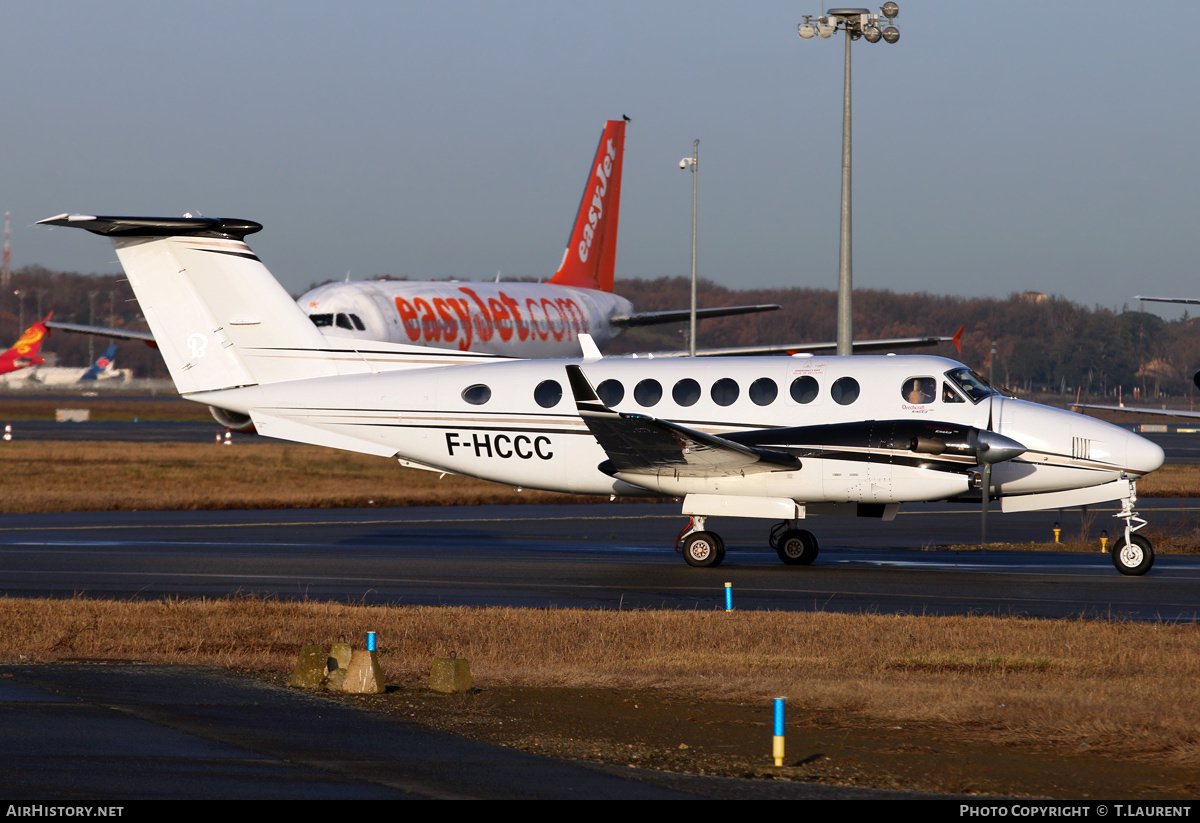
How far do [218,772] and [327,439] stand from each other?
1402 cm

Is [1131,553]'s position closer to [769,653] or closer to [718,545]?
[718,545]

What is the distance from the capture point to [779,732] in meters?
7.21

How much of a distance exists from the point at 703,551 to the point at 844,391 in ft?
10.2

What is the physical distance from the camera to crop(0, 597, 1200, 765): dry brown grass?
890cm

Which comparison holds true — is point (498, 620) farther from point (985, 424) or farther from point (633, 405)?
point (985, 424)

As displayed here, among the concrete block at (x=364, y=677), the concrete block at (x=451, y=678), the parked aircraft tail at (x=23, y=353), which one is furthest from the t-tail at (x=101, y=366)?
the concrete block at (x=451, y=678)

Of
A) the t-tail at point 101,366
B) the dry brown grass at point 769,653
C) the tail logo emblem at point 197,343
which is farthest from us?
the t-tail at point 101,366

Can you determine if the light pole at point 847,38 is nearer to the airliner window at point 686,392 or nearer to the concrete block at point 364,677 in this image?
the airliner window at point 686,392

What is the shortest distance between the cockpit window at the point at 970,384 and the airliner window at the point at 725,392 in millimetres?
3080

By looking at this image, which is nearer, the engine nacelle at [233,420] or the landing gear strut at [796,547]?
the landing gear strut at [796,547]

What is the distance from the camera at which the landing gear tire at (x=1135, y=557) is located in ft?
58.0

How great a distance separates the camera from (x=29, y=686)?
9.62 meters

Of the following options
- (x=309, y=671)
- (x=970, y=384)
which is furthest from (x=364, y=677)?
(x=970, y=384)

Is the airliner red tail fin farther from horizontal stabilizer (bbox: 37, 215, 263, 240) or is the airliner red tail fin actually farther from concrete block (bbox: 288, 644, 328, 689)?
concrete block (bbox: 288, 644, 328, 689)
